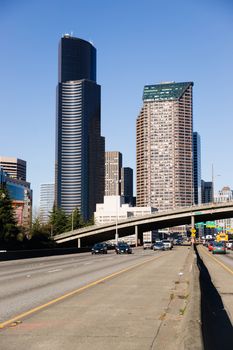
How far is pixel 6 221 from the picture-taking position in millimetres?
98188

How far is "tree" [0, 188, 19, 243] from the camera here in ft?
318

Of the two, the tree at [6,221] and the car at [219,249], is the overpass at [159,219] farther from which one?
the car at [219,249]

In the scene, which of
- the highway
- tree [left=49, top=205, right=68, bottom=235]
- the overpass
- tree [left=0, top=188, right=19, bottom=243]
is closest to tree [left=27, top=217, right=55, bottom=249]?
tree [left=0, top=188, right=19, bottom=243]

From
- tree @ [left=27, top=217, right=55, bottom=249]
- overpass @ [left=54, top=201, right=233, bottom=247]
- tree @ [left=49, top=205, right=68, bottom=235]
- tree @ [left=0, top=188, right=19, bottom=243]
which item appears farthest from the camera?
tree @ [left=49, top=205, right=68, bottom=235]

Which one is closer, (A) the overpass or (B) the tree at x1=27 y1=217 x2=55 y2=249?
(B) the tree at x1=27 y1=217 x2=55 y2=249

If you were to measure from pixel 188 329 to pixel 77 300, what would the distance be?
6.34 meters

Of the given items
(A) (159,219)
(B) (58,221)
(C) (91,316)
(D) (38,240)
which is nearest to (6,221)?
(D) (38,240)

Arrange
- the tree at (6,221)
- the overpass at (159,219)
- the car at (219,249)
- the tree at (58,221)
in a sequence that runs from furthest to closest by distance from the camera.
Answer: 1. the tree at (58,221)
2. the overpass at (159,219)
3. the tree at (6,221)
4. the car at (219,249)

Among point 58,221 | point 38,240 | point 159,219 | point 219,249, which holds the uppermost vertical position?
point 159,219

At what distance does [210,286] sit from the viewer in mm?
18922

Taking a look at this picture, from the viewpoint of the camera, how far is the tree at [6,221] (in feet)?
318

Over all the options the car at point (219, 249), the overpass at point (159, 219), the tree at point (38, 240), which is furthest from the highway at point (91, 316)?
the overpass at point (159, 219)

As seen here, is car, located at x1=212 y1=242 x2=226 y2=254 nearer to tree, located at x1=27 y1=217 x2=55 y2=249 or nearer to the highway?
the highway

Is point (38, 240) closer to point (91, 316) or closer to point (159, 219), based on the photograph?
point (159, 219)
